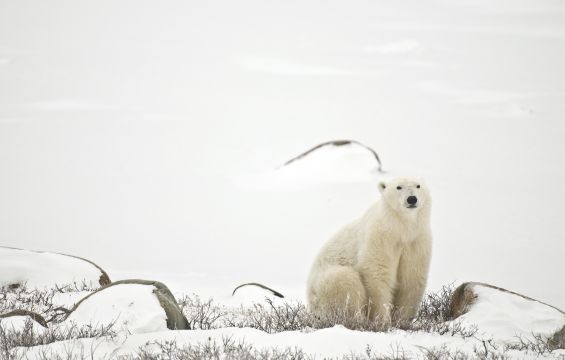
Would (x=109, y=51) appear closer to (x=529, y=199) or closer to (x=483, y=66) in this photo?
(x=483, y=66)

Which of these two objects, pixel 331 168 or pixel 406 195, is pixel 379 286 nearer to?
pixel 406 195

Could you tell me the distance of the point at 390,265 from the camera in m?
5.04

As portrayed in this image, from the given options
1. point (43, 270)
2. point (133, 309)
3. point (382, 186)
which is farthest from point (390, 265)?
point (43, 270)

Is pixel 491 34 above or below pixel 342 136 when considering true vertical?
above

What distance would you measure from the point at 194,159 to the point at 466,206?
7.84 metres

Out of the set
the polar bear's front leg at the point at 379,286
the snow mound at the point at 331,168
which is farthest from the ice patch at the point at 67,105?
the polar bear's front leg at the point at 379,286

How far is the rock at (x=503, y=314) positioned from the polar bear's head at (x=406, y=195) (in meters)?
0.87

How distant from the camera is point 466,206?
508 inches

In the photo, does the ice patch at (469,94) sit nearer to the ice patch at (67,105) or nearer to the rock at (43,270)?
the ice patch at (67,105)

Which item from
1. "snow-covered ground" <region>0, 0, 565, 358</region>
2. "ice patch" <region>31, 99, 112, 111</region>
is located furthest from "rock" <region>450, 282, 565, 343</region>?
"ice patch" <region>31, 99, 112, 111</region>

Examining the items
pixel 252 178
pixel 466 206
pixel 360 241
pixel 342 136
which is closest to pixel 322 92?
pixel 342 136

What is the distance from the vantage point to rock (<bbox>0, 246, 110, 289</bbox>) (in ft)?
22.8

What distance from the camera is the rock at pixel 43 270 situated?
22.8 ft

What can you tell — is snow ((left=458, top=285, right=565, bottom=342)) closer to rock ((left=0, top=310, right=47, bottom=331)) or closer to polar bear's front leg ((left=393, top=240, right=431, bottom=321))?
polar bear's front leg ((left=393, top=240, right=431, bottom=321))
